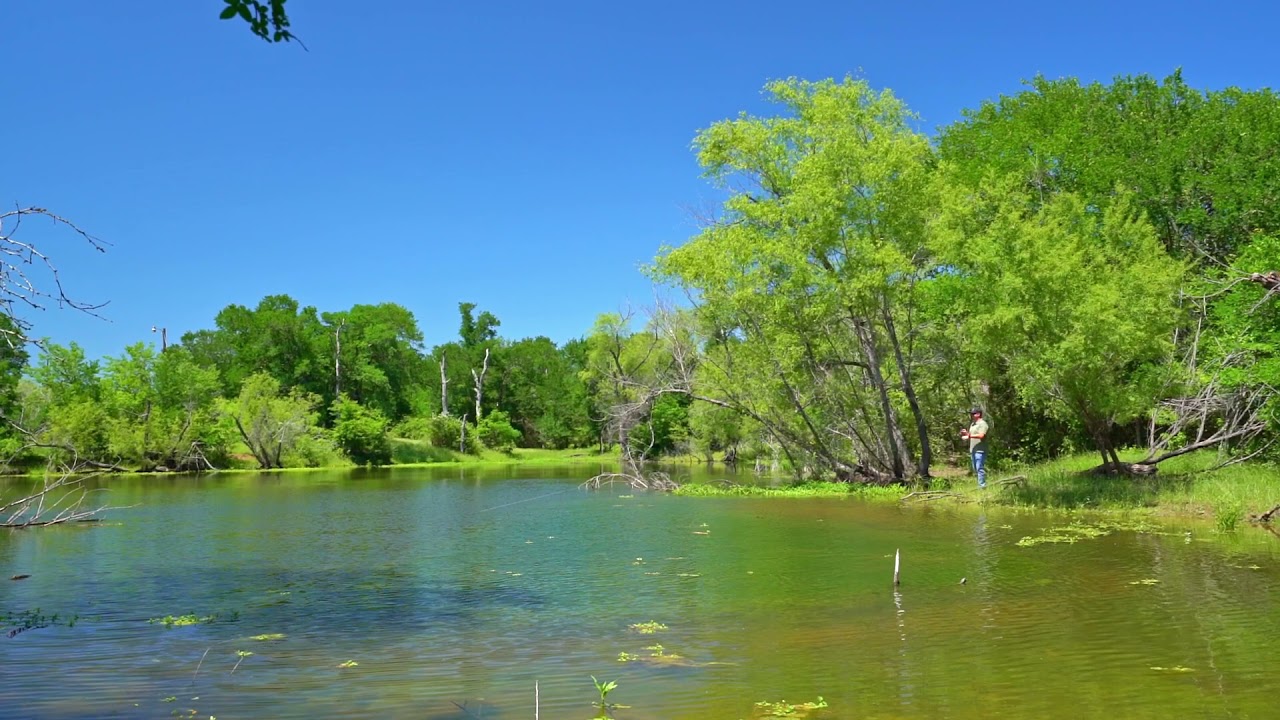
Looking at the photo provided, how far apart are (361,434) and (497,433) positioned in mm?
18417

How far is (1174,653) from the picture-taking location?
8.48 meters

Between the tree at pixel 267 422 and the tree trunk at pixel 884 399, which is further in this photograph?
the tree at pixel 267 422

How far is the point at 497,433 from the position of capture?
7969 centimetres

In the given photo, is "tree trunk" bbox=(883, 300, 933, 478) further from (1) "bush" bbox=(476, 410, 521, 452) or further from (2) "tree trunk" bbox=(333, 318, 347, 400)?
(1) "bush" bbox=(476, 410, 521, 452)

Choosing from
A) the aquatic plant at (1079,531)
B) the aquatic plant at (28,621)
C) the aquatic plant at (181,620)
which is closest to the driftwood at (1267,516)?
the aquatic plant at (1079,531)

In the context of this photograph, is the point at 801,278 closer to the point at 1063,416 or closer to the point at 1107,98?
the point at 1063,416

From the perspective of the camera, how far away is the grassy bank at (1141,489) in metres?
17.6

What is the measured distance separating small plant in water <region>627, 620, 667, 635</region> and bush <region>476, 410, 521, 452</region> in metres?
68.7

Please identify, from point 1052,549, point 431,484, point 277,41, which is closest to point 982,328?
point 1052,549

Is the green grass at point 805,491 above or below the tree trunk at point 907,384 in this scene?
below

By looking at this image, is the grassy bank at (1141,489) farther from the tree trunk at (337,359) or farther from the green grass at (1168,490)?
the tree trunk at (337,359)

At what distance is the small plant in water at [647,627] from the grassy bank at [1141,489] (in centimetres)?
1180

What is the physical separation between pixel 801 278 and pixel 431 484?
22329mm

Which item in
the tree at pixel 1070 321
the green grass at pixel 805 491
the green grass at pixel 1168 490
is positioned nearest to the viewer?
the green grass at pixel 1168 490
